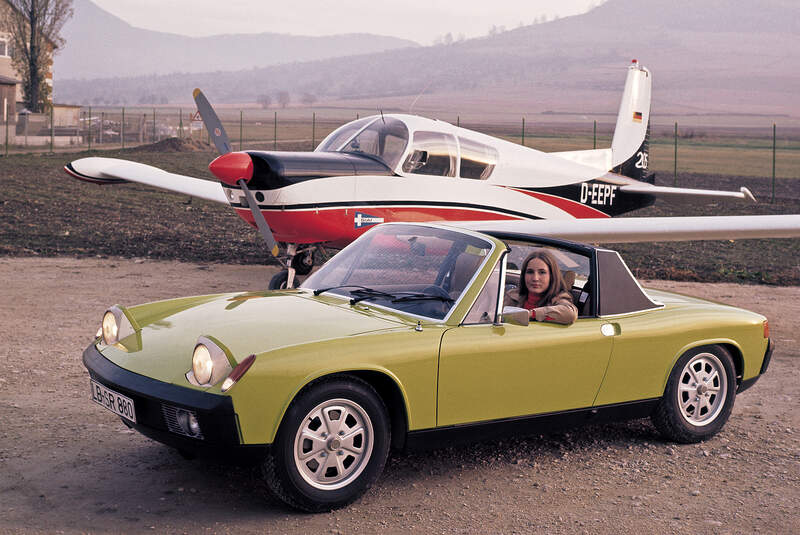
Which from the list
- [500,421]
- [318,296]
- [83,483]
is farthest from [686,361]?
[83,483]

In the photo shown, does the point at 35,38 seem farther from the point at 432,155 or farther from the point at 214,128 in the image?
the point at 432,155

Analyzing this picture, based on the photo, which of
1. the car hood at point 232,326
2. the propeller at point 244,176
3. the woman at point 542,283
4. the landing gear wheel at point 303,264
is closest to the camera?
the car hood at point 232,326

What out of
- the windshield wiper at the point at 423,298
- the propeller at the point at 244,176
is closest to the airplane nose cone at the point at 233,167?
the propeller at the point at 244,176

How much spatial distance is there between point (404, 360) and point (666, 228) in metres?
8.04

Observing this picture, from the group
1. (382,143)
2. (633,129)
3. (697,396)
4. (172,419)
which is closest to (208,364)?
(172,419)

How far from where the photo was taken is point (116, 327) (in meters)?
5.45

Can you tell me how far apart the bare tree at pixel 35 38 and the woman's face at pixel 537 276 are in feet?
213

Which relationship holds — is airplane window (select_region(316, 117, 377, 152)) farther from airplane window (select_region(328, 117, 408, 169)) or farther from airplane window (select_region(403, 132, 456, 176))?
→ airplane window (select_region(403, 132, 456, 176))

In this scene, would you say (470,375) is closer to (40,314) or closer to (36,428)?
(36,428)

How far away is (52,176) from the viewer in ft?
95.0

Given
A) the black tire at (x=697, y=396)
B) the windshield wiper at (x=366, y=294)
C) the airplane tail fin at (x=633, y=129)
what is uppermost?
the airplane tail fin at (x=633, y=129)

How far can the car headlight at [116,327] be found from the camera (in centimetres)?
539

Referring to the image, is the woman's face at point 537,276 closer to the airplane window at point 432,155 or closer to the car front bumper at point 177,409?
the car front bumper at point 177,409

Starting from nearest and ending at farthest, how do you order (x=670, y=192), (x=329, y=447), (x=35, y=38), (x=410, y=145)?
(x=329, y=447), (x=410, y=145), (x=670, y=192), (x=35, y=38)
